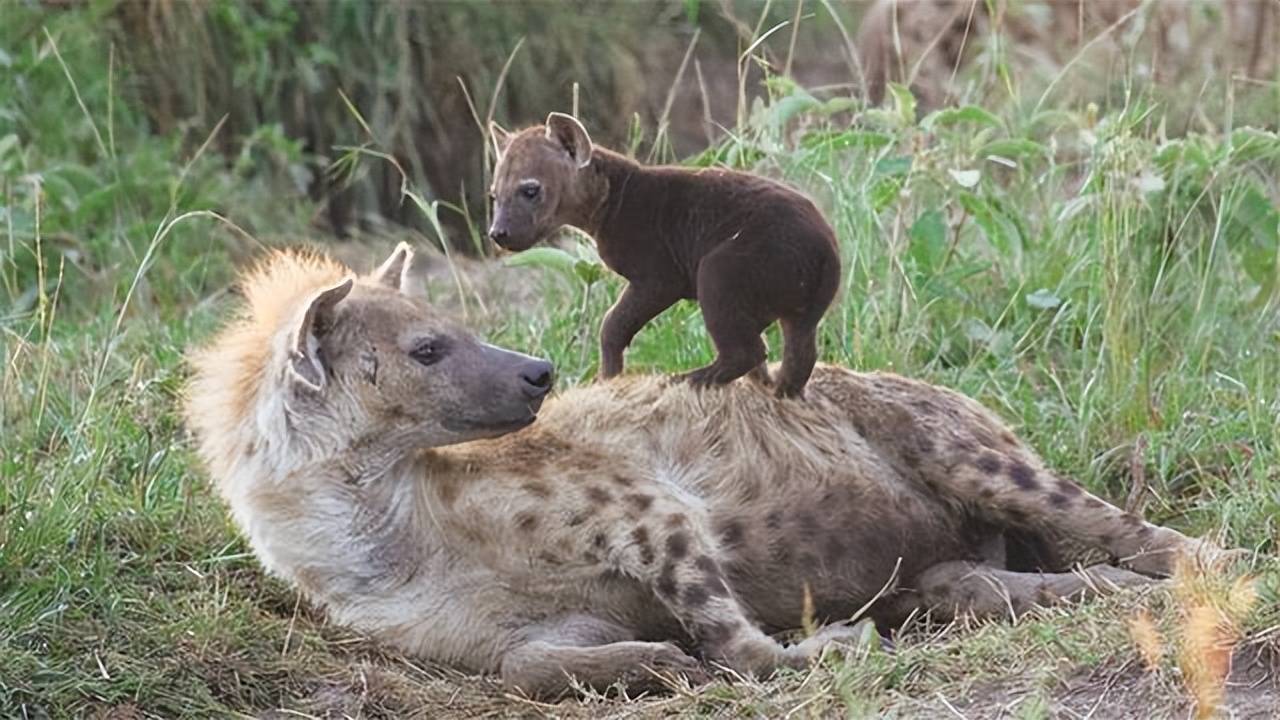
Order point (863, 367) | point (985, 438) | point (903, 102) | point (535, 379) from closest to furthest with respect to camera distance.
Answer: point (535, 379)
point (985, 438)
point (863, 367)
point (903, 102)

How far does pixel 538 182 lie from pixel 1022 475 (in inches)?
50.4

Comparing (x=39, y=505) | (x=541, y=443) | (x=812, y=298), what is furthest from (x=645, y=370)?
(x=39, y=505)

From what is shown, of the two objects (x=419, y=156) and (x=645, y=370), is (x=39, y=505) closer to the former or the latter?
(x=645, y=370)

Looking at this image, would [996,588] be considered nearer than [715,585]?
No

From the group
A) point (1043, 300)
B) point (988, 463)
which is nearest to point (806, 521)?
point (988, 463)

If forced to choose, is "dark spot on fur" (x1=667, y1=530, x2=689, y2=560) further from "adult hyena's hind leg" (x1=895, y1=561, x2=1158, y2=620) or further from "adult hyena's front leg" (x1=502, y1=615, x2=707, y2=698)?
"adult hyena's hind leg" (x1=895, y1=561, x2=1158, y2=620)

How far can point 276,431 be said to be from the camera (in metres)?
4.80

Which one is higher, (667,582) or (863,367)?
(667,582)

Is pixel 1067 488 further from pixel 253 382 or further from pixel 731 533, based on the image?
pixel 253 382

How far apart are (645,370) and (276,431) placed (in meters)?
1.12

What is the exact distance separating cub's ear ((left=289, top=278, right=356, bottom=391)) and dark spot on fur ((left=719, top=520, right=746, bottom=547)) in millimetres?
921

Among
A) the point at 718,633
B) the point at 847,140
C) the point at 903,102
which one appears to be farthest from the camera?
the point at 903,102

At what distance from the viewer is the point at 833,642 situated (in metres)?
4.38

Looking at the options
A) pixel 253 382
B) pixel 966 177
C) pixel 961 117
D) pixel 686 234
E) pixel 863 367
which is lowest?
pixel 863 367
